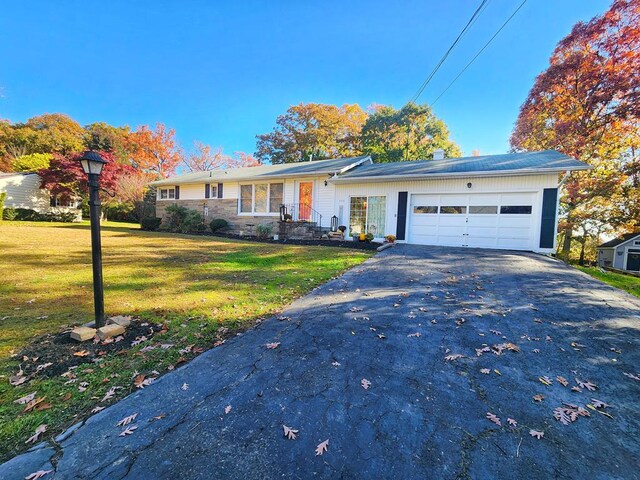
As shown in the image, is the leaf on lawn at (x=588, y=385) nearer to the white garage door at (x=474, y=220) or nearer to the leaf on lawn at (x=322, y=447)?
the leaf on lawn at (x=322, y=447)

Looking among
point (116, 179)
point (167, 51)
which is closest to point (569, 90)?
point (167, 51)

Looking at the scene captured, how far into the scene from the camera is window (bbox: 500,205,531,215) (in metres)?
9.88

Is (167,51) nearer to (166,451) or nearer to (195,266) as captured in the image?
(195,266)

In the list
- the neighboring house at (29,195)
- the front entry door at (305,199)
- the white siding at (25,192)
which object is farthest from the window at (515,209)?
the white siding at (25,192)

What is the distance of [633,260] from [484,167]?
12.8 m

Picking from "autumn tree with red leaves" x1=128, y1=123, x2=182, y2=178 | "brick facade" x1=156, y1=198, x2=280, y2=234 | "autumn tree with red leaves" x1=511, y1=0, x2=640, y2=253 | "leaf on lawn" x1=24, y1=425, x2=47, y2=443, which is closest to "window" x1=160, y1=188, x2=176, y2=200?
"brick facade" x1=156, y1=198, x2=280, y2=234

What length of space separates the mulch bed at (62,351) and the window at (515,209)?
37.5 feet

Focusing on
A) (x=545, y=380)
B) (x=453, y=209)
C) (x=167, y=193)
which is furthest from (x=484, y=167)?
(x=167, y=193)

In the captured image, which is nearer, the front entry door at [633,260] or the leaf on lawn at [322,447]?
the leaf on lawn at [322,447]

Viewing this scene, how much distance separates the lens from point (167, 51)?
54.2 feet

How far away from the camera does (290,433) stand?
5.69ft

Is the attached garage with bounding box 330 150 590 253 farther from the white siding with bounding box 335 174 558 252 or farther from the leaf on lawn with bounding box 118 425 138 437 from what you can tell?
the leaf on lawn with bounding box 118 425 138 437

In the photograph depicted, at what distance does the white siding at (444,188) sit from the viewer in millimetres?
9648

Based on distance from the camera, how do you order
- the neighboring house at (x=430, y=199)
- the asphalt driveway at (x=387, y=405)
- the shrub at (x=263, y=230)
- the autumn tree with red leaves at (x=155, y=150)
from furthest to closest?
the autumn tree with red leaves at (x=155, y=150), the shrub at (x=263, y=230), the neighboring house at (x=430, y=199), the asphalt driveway at (x=387, y=405)
